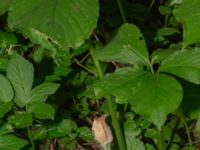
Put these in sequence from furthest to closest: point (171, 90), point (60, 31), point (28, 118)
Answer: point (28, 118), point (171, 90), point (60, 31)

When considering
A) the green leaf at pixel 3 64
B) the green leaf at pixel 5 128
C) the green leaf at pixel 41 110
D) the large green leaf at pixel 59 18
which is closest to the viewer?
the large green leaf at pixel 59 18

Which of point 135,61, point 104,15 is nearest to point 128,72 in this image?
point 135,61

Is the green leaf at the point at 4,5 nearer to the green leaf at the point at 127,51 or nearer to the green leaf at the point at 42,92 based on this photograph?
the green leaf at the point at 127,51

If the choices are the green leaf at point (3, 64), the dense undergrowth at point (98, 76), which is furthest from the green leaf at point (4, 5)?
the green leaf at point (3, 64)

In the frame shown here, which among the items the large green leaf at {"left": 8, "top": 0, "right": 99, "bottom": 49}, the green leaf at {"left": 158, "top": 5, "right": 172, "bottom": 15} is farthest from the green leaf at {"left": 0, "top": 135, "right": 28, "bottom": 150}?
the green leaf at {"left": 158, "top": 5, "right": 172, "bottom": 15}

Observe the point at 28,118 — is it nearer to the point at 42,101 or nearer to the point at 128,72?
the point at 42,101

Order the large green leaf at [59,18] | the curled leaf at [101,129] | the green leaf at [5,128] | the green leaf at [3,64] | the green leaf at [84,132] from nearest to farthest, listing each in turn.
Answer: the large green leaf at [59,18] → the curled leaf at [101,129] → the green leaf at [5,128] → the green leaf at [3,64] → the green leaf at [84,132]
